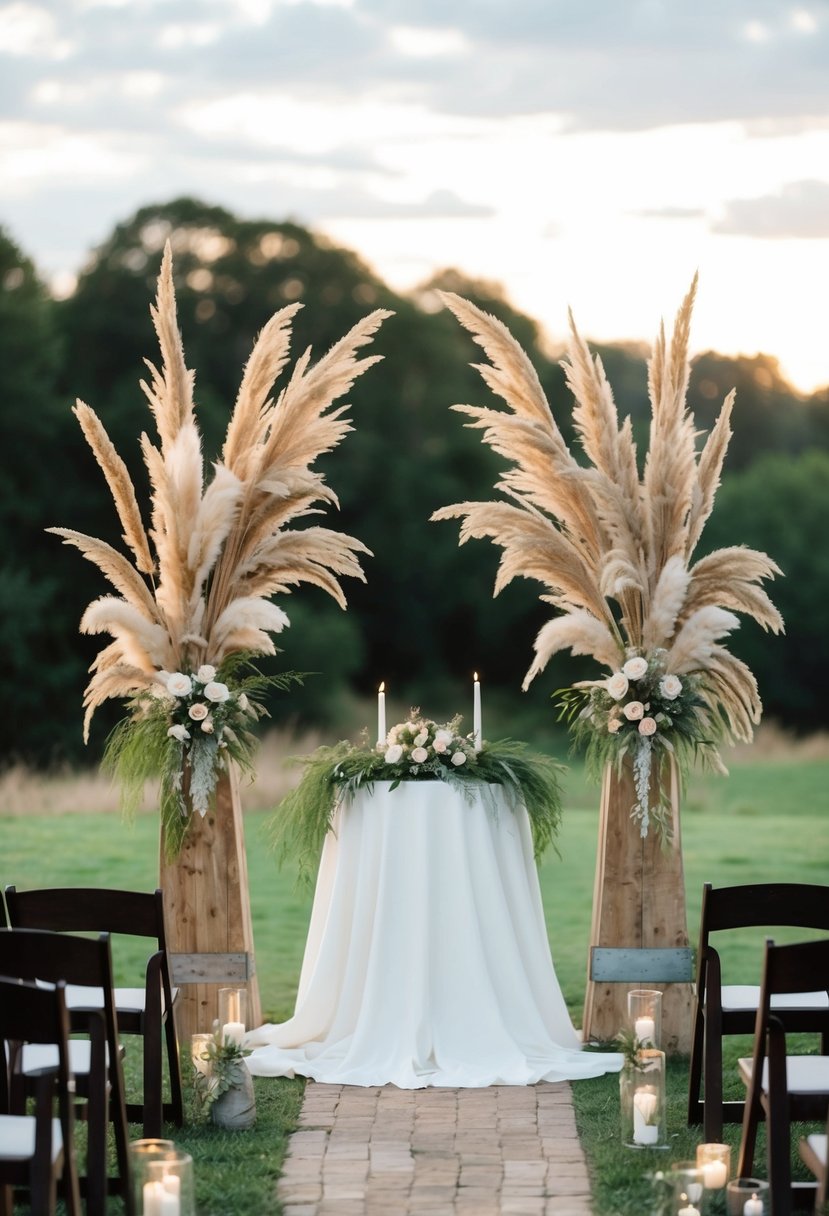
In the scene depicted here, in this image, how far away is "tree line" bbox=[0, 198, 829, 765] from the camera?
19094mm

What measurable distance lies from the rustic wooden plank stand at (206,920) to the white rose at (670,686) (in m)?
1.80

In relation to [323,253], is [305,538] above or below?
below

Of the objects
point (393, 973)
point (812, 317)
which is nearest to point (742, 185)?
point (812, 317)

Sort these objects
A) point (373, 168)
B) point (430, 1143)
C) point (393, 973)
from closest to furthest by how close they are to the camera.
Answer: point (430, 1143)
point (393, 973)
point (373, 168)

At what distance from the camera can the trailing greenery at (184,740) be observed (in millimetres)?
6422

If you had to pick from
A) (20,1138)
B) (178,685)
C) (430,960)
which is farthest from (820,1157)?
(178,685)

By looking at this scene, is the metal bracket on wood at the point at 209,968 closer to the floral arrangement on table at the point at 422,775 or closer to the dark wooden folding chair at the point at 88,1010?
the floral arrangement on table at the point at 422,775

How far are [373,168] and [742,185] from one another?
17.1ft

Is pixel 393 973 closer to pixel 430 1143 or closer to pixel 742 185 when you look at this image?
pixel 430 1143

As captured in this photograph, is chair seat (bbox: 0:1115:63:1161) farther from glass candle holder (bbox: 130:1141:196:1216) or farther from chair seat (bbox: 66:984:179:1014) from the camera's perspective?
chair seat (bbox: 66:984:179:1014)

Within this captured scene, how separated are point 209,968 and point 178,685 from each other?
112 cm

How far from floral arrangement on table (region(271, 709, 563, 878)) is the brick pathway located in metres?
0.98

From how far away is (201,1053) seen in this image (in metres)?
5.41

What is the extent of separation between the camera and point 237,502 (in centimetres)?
669
